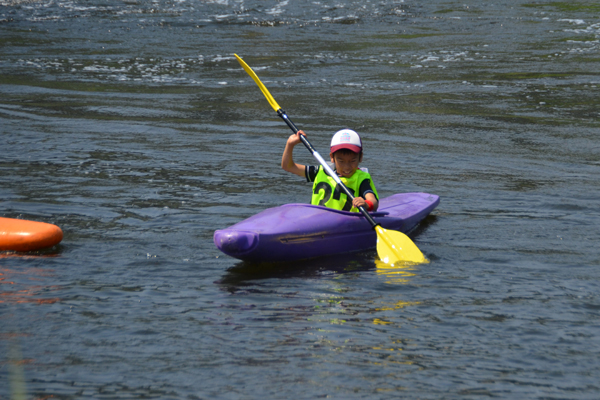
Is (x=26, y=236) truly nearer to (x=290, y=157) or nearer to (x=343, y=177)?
(x=290, y=157)

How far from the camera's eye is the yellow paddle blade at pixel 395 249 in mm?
5617

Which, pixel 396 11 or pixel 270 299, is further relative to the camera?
pixel 396 11

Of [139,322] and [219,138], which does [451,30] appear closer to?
[219,138]

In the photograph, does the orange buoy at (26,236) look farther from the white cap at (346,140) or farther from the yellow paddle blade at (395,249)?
the yellow paddle blade at (395,249)

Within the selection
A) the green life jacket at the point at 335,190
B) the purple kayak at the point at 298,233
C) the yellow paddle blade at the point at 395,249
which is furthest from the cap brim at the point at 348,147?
the yellow paddle blade at the point at 395,249

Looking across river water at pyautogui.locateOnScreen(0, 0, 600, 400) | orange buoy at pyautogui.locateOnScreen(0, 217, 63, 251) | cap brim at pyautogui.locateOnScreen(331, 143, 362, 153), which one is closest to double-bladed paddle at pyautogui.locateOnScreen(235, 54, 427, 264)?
river water at pyautogui.locateOnScreen(0, 0, 600, 400)

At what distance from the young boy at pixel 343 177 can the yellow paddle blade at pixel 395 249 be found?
0.33 meters

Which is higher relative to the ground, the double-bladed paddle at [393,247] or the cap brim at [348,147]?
the cap brim at [348,147]

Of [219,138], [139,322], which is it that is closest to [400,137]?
[219,138]

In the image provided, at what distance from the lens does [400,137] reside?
10602 mm

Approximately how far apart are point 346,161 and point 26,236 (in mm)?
2689

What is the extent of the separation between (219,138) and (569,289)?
657 centimetres

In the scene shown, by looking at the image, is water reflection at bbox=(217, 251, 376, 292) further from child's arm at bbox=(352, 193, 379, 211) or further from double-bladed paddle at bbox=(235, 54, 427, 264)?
child's arm at bbox=(352, 193, 379, 211)

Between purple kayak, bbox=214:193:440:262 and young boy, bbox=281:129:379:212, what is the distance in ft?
0.73
